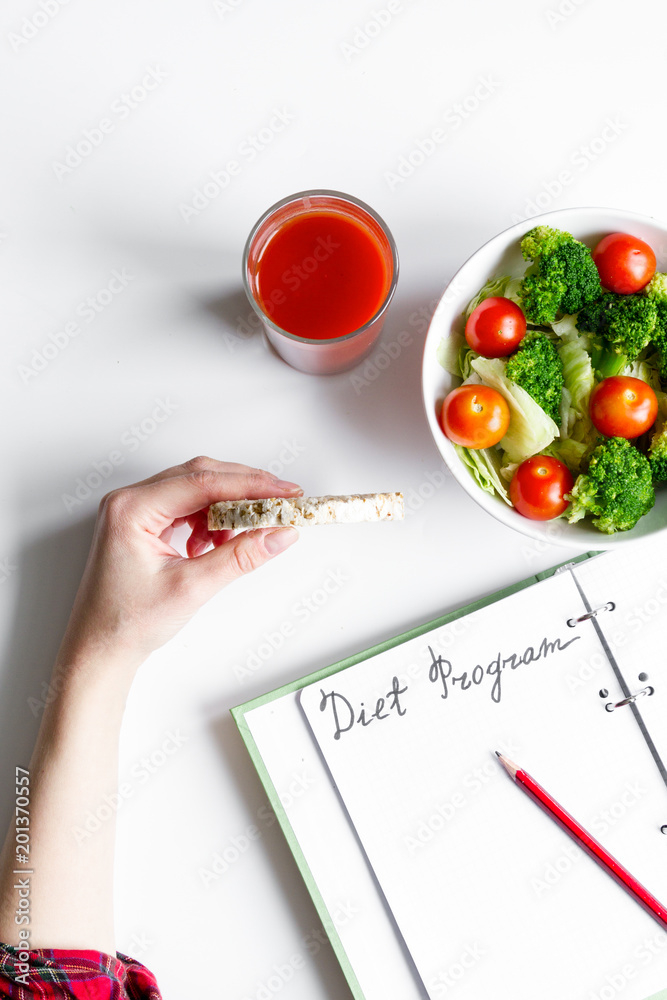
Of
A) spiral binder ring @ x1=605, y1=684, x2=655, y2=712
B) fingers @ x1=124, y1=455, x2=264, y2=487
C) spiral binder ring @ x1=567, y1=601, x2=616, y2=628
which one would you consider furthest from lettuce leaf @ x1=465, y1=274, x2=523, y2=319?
spiral binder ring @ x1=605, y1=684, x2=655, y2=712

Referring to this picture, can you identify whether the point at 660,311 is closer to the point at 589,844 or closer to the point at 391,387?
the point at 391,387

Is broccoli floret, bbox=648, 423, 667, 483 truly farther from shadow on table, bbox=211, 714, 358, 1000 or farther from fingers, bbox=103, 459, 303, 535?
shadow on table, bbox=211, 714, 358, 1000

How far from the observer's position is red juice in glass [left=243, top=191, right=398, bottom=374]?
4.01ft

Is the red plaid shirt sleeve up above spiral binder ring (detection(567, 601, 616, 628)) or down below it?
below

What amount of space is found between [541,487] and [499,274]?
363 millimetres

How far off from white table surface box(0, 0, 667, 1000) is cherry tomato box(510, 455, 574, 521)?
22cm

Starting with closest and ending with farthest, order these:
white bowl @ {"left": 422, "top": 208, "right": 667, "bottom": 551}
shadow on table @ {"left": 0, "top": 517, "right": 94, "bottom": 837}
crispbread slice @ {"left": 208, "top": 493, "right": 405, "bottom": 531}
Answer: crispbread slice @ {"left": 208, "top": 493, "right": 405, "bottom": 531}
white bowl @ {"left": 422, "top": 208, "right": 667, "bottom": 551}
shadow on table @ {"left": 0, "top": 517, "right": 94, "bottom": 837}

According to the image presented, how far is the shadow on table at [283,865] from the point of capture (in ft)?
4.18

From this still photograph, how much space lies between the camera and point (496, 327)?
1122mm

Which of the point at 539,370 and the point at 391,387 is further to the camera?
the point at 391,387

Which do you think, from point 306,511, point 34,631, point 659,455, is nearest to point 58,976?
point 34,631

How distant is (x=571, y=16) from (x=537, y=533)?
1016 mm

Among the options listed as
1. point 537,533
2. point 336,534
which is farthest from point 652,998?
point 336,534

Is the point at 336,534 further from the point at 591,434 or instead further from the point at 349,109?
the point at 349,109
